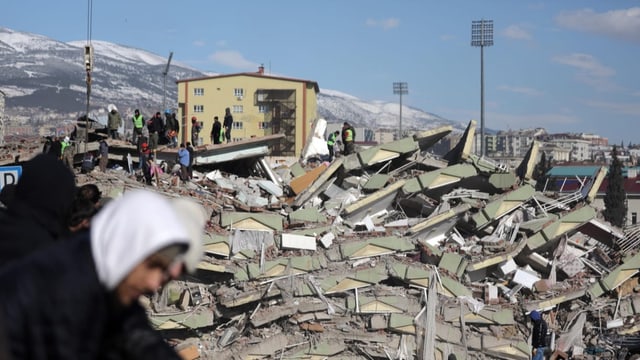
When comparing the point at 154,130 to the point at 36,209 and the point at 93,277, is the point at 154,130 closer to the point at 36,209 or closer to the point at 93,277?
the point at 36,209

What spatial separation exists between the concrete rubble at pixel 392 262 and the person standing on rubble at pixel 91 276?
17799 mm

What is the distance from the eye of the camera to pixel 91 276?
2.06 metres

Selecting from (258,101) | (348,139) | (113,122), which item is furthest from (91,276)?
→ (258,101)

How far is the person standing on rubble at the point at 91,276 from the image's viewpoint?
2.02m

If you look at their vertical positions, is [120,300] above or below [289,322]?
above

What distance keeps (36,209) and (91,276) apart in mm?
866

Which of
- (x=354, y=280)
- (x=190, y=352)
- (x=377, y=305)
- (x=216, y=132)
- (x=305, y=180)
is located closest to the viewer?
(x=190, y=352)

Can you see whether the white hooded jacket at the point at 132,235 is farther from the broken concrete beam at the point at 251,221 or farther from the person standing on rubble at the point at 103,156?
the person standing on rubble at the point at 103,156

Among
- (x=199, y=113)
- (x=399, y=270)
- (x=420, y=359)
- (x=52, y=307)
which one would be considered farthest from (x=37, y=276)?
(x=199, y=113)

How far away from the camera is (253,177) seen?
28.8m

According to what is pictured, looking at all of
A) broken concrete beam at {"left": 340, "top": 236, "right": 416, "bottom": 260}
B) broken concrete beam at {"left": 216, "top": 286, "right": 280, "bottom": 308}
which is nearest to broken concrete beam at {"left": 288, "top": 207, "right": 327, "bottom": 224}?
broken concrete beam at {"left": 340, "top": 236, "right": 416, "bottom": 260}

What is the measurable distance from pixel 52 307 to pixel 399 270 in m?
22.1

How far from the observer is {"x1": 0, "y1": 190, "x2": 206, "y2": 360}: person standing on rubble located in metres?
2.02

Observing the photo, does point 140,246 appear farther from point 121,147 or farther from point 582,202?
point 582,202
